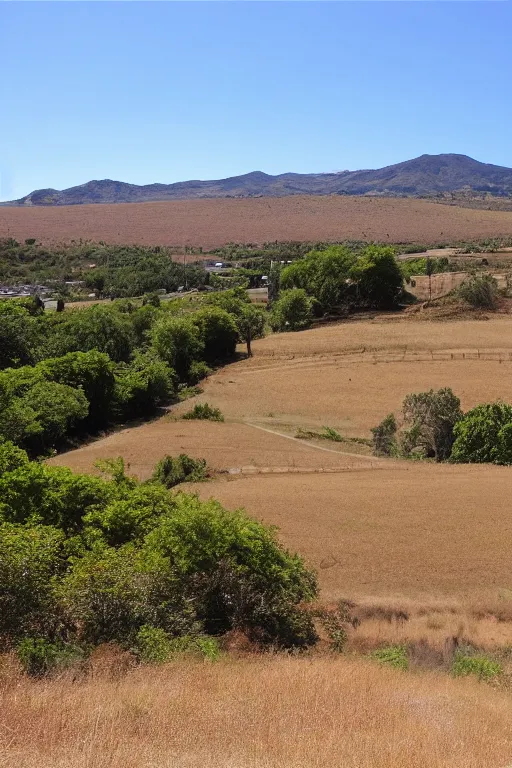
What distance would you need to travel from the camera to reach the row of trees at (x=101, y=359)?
35469mm

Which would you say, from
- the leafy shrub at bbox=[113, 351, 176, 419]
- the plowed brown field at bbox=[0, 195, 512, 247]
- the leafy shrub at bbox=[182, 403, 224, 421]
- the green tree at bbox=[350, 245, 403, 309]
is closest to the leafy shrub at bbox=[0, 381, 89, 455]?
the leafy shrub at bbox=[113, 351, 176, 419]

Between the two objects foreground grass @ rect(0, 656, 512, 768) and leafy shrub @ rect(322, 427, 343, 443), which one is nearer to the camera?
foreground grass @ rect(0, 656, 512, 768)

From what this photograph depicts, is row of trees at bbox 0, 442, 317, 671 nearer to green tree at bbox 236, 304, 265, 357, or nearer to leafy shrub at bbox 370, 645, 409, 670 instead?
leafy shrub at bbox 370, 645, 409, 670

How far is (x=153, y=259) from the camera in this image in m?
112

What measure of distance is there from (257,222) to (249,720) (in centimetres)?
16334

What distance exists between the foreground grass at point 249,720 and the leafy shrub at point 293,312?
190 ft

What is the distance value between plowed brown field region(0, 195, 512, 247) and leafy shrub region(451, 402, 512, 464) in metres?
116

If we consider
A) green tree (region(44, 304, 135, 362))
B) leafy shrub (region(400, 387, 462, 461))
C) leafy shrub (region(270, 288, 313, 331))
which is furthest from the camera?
leafy shrub (region(270, 288, 313, 331))

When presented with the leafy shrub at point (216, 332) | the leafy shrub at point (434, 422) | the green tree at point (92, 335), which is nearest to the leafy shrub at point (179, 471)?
the leafy shrub at point (434, 422)

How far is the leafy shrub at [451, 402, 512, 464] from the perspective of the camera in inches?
1211

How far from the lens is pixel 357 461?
32531 millimetres

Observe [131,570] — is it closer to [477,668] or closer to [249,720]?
[249,720]

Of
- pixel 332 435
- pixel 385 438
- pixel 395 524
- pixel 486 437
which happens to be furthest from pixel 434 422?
pixel 395 524

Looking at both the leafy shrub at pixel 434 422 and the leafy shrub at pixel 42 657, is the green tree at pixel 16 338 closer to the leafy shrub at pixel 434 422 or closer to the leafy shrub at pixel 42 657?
the leafy shrub at pixel 434 422
